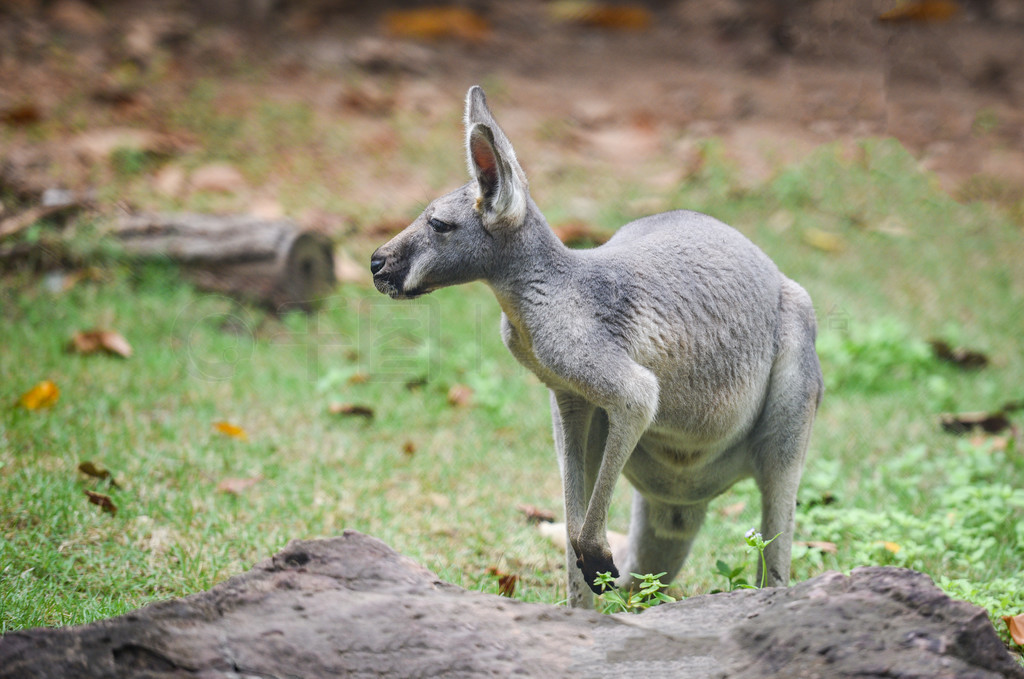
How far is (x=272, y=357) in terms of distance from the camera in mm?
6156

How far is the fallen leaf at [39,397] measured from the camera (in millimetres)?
4730

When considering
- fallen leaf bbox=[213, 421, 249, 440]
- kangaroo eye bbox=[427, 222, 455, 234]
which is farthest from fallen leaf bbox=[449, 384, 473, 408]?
kangaroo eye bbox=[427, 222, 455, 234]

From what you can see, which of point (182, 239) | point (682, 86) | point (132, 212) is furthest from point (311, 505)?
point (682, 86)

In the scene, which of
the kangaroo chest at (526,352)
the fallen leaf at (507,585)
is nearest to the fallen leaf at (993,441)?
the fallen leaf at (507,585)

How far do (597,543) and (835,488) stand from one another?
230 cm

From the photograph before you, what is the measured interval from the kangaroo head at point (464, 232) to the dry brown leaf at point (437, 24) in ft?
26.0

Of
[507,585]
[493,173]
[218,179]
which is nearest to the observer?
[493,173]

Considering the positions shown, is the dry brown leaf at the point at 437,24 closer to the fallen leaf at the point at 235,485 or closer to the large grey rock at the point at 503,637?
the fallen leaf at the point at 235,485

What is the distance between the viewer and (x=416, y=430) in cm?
536

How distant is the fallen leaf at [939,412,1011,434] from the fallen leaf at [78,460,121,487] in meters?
4.68

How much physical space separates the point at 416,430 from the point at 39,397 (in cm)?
199

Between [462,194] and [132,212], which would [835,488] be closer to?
[462,194]

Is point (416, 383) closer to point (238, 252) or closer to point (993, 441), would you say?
point (238, 252)

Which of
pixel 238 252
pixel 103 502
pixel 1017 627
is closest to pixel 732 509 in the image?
pixel 1017 627
